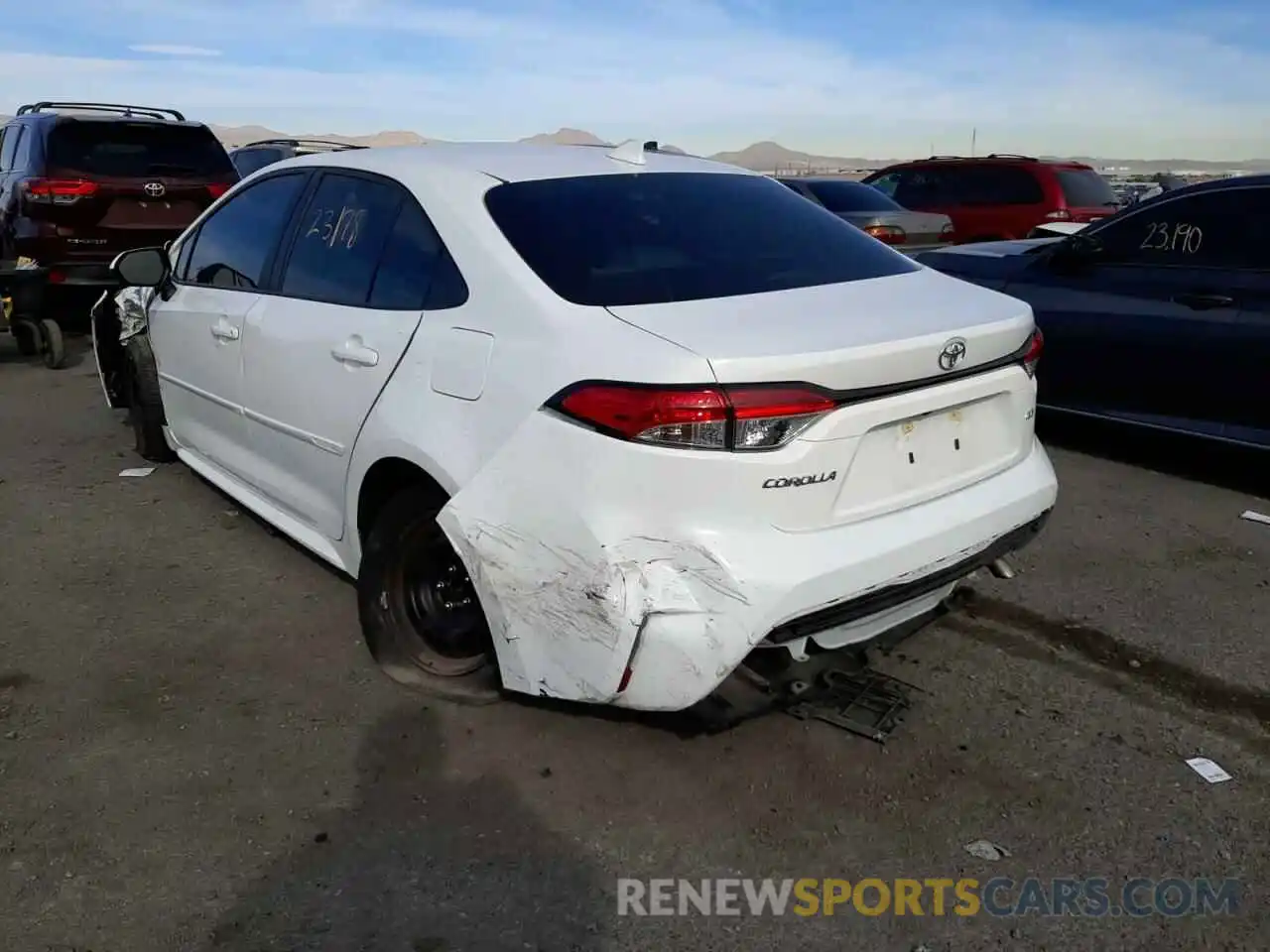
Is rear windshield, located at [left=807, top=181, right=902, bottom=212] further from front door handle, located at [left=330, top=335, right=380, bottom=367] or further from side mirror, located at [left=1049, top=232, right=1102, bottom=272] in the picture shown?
front door handle, located at [left=330, top=335, right=380, bottom=367]

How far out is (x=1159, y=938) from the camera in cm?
241

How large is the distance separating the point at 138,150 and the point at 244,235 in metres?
6.29

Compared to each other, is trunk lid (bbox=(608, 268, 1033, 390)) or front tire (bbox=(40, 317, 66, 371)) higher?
trunk lid (bbox=(608, 268, 1033, 390))

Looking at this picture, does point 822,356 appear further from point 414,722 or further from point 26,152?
point 26,152

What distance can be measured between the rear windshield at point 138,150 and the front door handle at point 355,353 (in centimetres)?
727

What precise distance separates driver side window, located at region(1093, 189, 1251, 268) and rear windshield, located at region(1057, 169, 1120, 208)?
7.81 m

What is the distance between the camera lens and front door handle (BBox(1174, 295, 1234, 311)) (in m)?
5.38

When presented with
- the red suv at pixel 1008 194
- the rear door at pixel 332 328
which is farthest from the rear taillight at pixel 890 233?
the rear door at pixel 332 328

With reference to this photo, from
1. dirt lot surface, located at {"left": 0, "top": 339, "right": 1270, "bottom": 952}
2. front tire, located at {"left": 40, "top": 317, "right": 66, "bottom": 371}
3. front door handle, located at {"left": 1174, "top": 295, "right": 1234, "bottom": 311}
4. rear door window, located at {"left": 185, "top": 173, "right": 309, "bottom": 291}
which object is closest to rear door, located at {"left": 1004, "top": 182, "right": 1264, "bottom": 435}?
front door handle, located at {"left": 1174, "top": 295, "right": 1234, "bottom": 311}

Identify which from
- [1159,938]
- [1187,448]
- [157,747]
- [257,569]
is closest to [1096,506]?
[1187,448]

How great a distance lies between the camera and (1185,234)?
224 inches

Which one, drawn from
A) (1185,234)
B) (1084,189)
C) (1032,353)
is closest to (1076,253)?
(1185,234)

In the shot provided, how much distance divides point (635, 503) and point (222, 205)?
3.03 meters

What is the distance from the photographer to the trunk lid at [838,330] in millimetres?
2514
